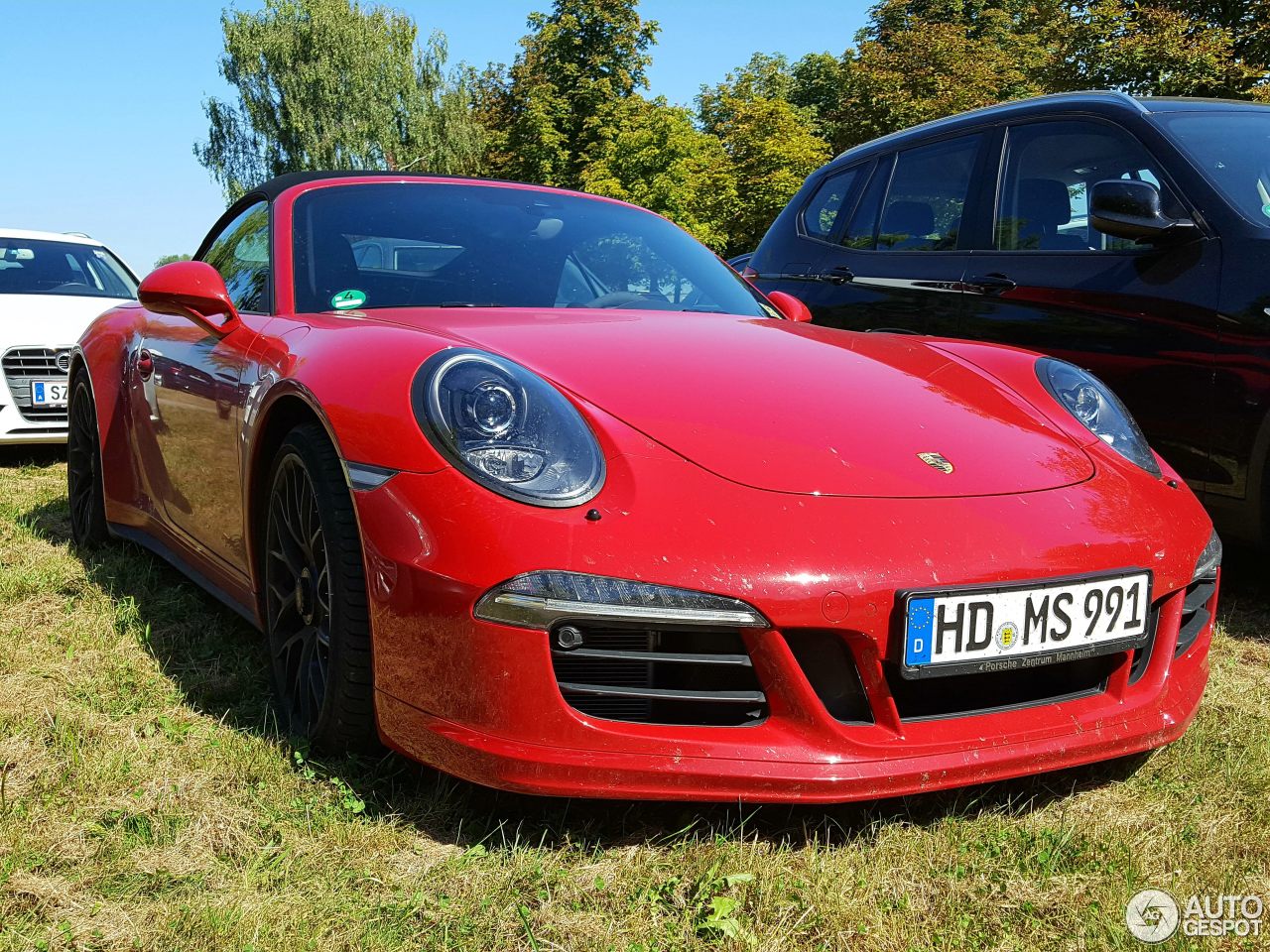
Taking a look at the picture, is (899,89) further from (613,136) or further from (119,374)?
(119,374)

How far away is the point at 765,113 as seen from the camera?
3055 centimetres

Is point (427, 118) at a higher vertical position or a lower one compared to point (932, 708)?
higher

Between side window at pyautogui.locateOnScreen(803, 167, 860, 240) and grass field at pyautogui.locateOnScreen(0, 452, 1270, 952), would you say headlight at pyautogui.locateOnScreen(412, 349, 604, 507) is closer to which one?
grass field at pyautogui.locateOnScreen(0, 452, 1270, 952)

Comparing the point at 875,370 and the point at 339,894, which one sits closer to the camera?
the point at 339,894

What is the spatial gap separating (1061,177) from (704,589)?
2969 millimetres

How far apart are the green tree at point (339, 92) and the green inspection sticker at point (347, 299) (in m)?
38.6

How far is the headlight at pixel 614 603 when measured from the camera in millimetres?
1766

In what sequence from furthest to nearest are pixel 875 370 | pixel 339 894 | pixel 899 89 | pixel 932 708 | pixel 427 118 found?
1. pixel 427 118
2. pixel 899 89
3. pixel 875 370
4. pixel 932 708
5. pixel 339 894

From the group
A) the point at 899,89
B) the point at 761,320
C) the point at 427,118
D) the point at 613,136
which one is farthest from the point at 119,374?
the point at 427,118

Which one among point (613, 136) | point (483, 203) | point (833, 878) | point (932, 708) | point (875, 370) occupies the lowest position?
point (833, 878)

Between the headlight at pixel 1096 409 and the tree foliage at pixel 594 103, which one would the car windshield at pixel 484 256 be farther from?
the tree foliage at pixel 594 103

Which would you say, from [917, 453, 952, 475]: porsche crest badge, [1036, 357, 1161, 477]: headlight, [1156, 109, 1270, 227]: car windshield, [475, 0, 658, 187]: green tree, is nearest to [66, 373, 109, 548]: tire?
[917, 453, 952, 475]: porsche crest badge

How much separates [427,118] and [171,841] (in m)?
41.5

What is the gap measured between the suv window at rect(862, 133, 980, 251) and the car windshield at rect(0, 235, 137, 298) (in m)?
5.38
